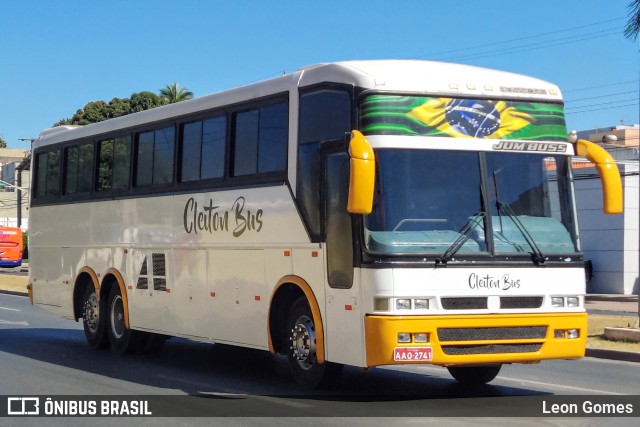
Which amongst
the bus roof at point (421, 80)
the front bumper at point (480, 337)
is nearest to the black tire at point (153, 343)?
the bus roof at point (421, 80)

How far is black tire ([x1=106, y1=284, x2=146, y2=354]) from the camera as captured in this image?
16.8 metres

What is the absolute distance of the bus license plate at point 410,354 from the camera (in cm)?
1044

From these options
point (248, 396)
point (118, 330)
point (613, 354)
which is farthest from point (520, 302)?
point (118, 330)

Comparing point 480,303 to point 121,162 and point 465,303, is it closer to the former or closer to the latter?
point 465,303

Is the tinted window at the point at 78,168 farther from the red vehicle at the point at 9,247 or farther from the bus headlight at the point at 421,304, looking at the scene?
the red vehicle at the point at 9,247

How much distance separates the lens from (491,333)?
10836mm

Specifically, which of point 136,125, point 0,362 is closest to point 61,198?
point 136,125

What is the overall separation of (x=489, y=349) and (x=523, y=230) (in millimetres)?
1341

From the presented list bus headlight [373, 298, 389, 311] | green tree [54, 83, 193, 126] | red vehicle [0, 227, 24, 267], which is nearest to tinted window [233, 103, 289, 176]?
bus headlight [373, 298, 389, 311]

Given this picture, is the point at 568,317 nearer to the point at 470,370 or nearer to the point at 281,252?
the point at 470,370

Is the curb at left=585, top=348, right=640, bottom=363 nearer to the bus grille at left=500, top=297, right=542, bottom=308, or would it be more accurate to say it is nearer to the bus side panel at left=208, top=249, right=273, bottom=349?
the bus grille at left=500, top=297, right=542, bottom=308

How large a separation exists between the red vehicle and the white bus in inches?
2467

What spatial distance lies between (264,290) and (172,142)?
3.62 m

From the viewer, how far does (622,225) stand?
42500 mm
